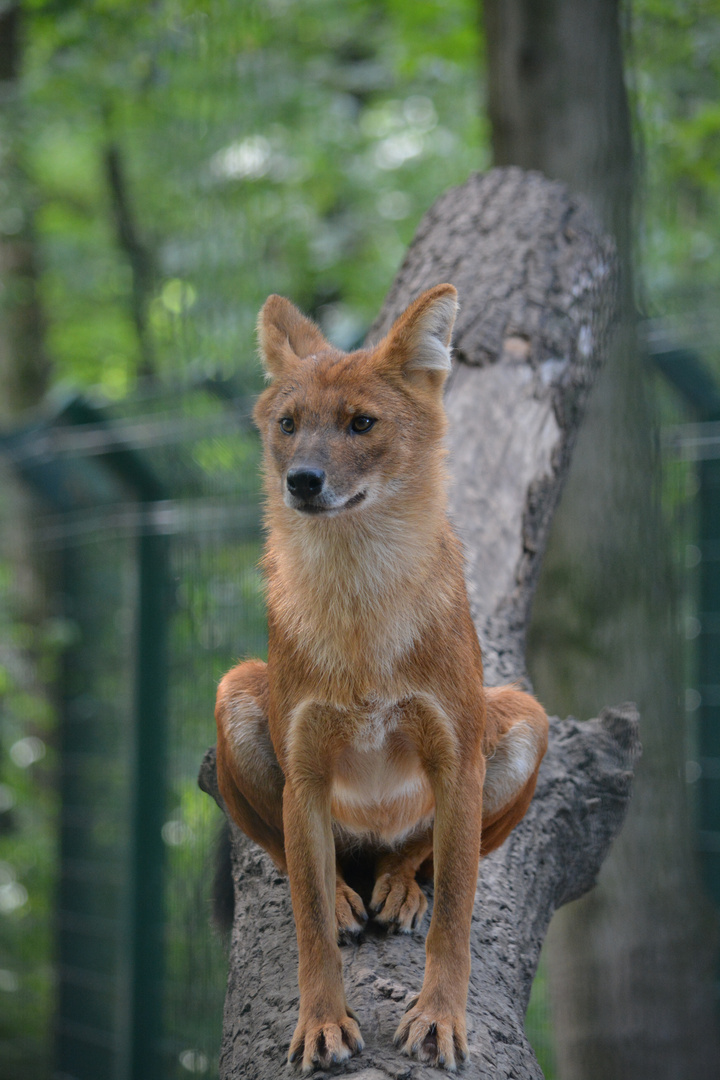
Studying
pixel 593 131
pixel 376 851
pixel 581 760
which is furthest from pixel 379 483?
pixel 593 131

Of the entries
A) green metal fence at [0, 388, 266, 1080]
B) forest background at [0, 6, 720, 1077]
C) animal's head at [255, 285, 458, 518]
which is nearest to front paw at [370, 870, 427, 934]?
green metal fence at [0, 388, 266, 1080]

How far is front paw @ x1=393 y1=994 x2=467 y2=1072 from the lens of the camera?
236 cm

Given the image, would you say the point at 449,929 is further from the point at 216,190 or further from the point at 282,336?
the point at 216,190

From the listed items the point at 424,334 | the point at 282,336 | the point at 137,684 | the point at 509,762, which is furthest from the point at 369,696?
the point at 137,684

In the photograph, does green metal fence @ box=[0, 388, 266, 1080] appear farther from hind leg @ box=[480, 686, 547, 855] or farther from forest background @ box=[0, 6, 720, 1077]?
hind leg @ box=[480, 686, 547, 855]

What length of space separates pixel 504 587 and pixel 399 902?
1.50 meters

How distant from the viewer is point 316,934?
8.23 feet

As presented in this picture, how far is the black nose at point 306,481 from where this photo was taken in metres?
2.56

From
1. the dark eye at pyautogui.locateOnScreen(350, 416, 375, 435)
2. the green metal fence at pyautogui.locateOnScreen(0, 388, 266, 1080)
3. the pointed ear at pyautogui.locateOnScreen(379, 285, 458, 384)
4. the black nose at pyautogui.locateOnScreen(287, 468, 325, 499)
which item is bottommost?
the green metal fence at pyautogui.locateOnScreen(0, 388, 266, 1080)

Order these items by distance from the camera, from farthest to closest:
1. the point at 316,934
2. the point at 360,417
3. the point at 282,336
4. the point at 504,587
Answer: the point at 504,587 < the point at 282,336 < the point at 360,417 < the point at 316,934

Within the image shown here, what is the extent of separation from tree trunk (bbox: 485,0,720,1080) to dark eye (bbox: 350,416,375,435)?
5.78ft

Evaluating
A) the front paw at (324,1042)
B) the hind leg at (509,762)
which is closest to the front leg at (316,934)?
the front paw at (324,1042)

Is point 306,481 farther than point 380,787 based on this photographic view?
No

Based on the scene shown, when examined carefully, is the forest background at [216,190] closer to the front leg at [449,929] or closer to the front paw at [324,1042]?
the front leg at [449,929]
